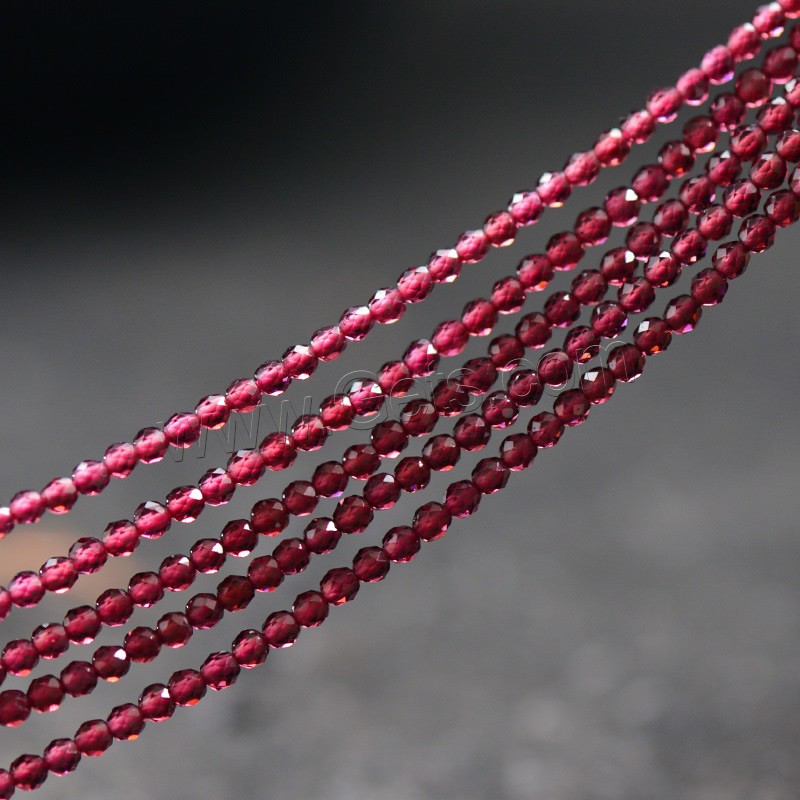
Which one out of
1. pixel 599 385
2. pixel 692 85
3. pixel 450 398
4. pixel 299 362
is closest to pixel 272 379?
pixel 299 362

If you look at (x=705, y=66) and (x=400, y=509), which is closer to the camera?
(x=705, y=66)

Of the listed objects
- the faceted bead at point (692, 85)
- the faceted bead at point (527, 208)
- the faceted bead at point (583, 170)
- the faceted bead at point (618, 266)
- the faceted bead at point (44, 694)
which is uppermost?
the faceted bead at point (692, 85)

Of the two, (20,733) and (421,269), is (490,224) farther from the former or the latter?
(20,733)

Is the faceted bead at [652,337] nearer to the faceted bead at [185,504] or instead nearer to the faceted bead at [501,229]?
the faceted bead at [501,229]

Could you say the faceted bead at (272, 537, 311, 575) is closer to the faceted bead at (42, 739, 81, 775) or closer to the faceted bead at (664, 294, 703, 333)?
the faceted bead at (42, 739, 81, 775)

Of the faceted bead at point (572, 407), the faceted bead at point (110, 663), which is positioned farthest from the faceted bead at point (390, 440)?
the faceted bead at point (110, 663)

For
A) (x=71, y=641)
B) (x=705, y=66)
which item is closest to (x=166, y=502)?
(x=71, y=641)
